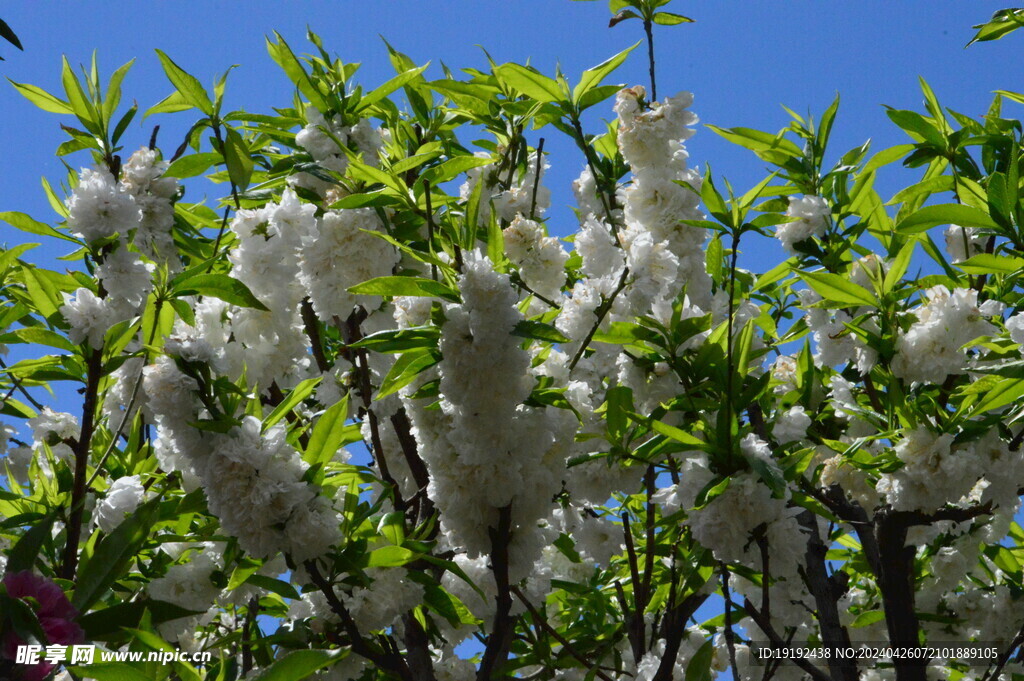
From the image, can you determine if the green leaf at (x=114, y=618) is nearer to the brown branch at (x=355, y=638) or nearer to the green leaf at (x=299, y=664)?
the green leaf at (x=299, y=664)

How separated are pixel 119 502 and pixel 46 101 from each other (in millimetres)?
1198

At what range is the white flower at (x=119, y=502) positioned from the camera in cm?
238

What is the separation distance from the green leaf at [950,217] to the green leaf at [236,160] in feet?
5.82

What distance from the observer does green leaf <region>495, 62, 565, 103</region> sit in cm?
264

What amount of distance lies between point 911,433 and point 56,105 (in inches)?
97.1

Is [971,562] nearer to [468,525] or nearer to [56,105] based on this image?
[468,525]

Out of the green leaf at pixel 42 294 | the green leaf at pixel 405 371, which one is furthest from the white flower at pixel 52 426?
the green leaf at pixel 405 371

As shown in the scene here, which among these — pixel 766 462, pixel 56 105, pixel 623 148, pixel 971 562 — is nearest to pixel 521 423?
pixel 766 462

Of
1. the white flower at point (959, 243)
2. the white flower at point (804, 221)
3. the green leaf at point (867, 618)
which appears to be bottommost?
the green leaf at point (867, 618)

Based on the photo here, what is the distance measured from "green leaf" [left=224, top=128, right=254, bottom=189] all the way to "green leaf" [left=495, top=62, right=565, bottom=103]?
0.77 metres

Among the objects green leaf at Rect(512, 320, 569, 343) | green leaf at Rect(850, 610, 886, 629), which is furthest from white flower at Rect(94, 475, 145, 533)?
green leaf at Rect(850, 610, 886, 629)

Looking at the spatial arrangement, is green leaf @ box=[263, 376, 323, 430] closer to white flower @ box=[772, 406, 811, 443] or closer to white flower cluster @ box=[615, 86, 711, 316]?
white flower cluster @ box=[615, 86, 711, 316]

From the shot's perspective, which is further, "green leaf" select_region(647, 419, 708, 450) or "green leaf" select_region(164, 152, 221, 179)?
"green leaf" select_region(164, 152, 221, 179)

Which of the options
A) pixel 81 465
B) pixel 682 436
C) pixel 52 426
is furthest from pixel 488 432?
pixel 52 426
